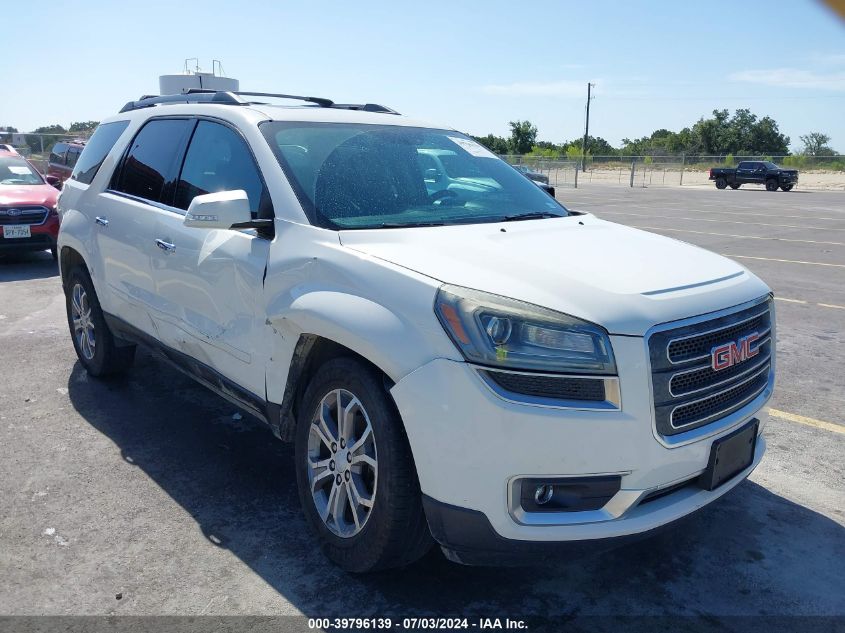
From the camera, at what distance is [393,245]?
303 cm

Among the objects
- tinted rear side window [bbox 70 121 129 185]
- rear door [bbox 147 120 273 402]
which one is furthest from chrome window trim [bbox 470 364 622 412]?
tinted rear side window [bbox 70 121 129 185]

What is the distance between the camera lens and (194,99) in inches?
185

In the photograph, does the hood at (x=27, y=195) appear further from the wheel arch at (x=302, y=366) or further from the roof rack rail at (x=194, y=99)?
the wheel arch at (x=302, y=366)

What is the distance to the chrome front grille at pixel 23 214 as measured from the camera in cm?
1016

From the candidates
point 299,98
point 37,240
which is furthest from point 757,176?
point 299,98

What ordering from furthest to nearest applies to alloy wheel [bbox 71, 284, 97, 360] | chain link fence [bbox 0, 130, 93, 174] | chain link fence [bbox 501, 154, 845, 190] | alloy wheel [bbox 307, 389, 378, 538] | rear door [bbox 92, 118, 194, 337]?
chain link fence [bbox 501, 154, 845, 190] → chain link fence [bbox 0, 130, 93, 174] → alloy wheel [bbox 71, 284, 97, 360] → rear door [bbox 92, 118, 194, 337] → alloy wheel [bbox 307, 389, 378, 538]

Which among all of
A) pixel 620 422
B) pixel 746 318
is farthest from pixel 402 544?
pixel 746 318

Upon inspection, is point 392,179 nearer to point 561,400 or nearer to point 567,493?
point 561,400

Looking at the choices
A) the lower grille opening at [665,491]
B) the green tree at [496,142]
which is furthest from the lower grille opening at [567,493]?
the green tree at [496,142]

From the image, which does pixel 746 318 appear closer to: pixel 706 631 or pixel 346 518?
pixel 706 631

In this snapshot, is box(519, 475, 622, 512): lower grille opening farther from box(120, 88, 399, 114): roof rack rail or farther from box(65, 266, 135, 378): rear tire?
box(65, 266, 135, 378): rear tire

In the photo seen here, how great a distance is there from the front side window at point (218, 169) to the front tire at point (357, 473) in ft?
3.20

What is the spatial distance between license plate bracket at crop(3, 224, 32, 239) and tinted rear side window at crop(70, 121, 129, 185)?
538cm

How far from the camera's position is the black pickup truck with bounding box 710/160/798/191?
123 feet
